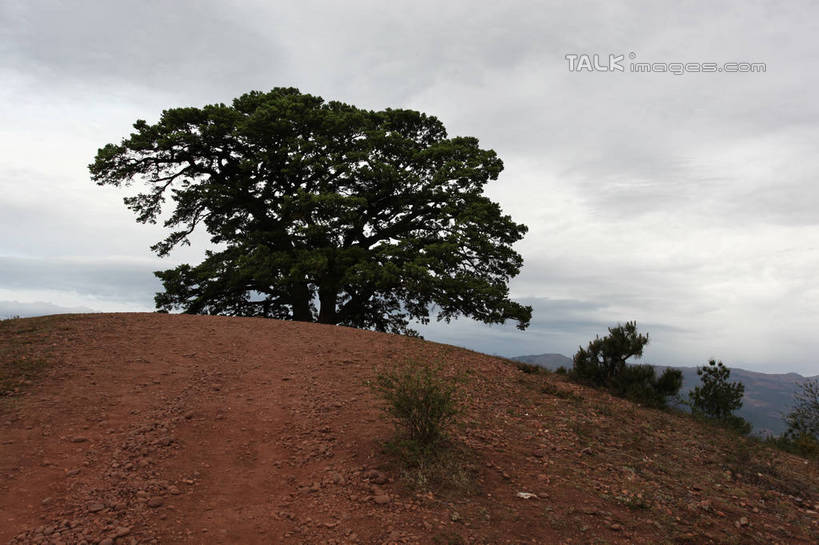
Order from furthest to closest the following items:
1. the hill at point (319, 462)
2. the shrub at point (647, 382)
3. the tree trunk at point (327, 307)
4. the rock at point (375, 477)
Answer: the tree trunk at point (327, 307) < the shrub at point (647, 382) < the rock at point (375, 477) < the hill at point (319, 462)

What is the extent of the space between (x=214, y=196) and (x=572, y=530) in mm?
17802

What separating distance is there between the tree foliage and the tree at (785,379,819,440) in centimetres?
511

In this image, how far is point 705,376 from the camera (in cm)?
1345

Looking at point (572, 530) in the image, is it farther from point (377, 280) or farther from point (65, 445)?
point (377, 280)

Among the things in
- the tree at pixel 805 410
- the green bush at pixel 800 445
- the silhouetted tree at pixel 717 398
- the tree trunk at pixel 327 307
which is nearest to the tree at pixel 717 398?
the silhouetted tree at pixel 717 398

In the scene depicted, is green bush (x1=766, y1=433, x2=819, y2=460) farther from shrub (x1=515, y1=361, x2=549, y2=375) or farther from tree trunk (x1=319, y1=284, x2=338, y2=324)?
tree trunk (x1=319, y1=284, x2=338, y2=324)

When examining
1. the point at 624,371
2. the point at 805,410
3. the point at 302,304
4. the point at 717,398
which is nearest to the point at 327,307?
the point at 302,304

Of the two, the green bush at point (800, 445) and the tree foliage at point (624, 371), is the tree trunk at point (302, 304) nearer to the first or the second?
the tree foliage at point (624, 371)

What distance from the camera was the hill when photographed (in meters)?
4.93

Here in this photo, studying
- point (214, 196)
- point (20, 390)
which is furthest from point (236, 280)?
point (20, 390)

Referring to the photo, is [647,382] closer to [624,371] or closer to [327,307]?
[624,371]

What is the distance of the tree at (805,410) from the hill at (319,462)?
690cm

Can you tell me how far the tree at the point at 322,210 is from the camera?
17312mm

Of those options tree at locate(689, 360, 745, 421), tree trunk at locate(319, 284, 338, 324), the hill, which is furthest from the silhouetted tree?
tree trunk at locate(319, 284, 338, 324)
